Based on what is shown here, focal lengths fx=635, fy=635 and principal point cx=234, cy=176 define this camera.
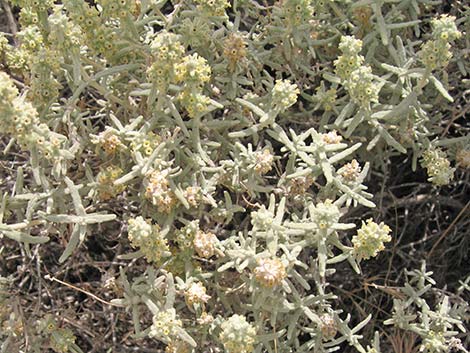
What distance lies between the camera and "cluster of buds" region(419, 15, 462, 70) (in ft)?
7.84

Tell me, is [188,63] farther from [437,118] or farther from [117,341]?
[117,341]

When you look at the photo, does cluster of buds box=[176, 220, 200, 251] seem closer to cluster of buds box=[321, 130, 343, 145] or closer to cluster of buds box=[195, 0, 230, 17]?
cluster of buds box=[321, 130, 343, 145]

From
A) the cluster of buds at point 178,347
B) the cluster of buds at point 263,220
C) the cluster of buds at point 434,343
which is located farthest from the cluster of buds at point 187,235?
the cluster of buds at point 434,343

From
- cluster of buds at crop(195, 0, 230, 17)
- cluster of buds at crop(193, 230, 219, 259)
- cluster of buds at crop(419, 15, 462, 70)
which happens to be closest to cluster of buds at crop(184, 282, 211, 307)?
cluster of buds at crop(193, 230, 219, 259)

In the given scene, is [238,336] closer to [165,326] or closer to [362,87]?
[165,326]

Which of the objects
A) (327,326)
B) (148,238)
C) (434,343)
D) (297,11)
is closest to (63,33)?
(148,238)

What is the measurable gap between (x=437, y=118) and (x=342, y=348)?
126 centimetres

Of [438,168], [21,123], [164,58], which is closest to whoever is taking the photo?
[21,123]

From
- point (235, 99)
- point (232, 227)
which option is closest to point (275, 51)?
point (235, 99)

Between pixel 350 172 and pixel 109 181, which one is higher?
pixel 109 181

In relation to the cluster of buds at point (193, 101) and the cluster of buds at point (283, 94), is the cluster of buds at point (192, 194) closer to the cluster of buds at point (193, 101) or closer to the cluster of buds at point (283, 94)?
the cluster of buds at point (193, 101)

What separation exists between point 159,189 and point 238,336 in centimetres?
59

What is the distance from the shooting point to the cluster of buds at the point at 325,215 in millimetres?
2297

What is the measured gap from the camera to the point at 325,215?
7.54ft
